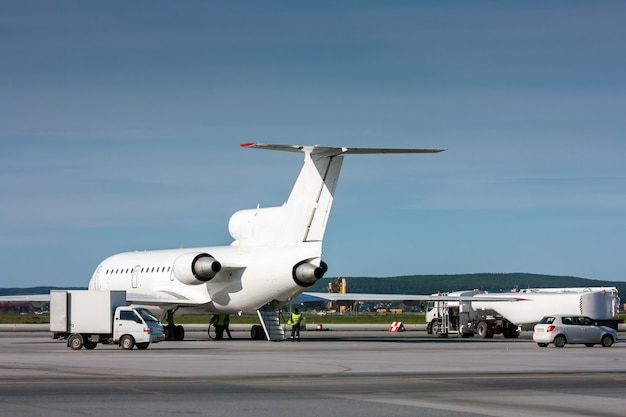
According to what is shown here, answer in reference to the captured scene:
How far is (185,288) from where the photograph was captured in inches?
2079

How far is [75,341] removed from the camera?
42031 millimetres

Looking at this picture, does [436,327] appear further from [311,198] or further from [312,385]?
[312,385]

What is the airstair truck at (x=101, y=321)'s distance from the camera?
4094cm

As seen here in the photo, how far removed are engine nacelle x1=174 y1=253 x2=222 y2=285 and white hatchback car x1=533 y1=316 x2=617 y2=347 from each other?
15.2 metres

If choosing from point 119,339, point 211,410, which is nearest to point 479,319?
point 119,339

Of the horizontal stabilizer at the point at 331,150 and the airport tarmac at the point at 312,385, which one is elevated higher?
the horizontal stabilizer at the point at 331,150

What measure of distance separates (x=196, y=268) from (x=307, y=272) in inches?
275

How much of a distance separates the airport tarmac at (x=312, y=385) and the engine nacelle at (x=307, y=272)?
9665 millimetres

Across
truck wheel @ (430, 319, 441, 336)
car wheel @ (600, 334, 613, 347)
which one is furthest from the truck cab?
truck wheel @ (430, 319, 441, 336)

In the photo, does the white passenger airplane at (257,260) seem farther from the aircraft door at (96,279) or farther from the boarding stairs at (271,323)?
the aircraft door at (96,279)

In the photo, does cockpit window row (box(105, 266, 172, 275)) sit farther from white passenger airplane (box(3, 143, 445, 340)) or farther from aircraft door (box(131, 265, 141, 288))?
aircraft door (box(131, 265, 141, 288))

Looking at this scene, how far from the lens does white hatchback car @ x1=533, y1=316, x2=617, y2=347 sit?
44.5m

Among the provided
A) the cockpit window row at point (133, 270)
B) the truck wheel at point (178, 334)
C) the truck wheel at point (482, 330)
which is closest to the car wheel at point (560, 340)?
the truck wheel at point (482, 330)

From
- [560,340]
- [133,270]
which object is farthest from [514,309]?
[133,270]
